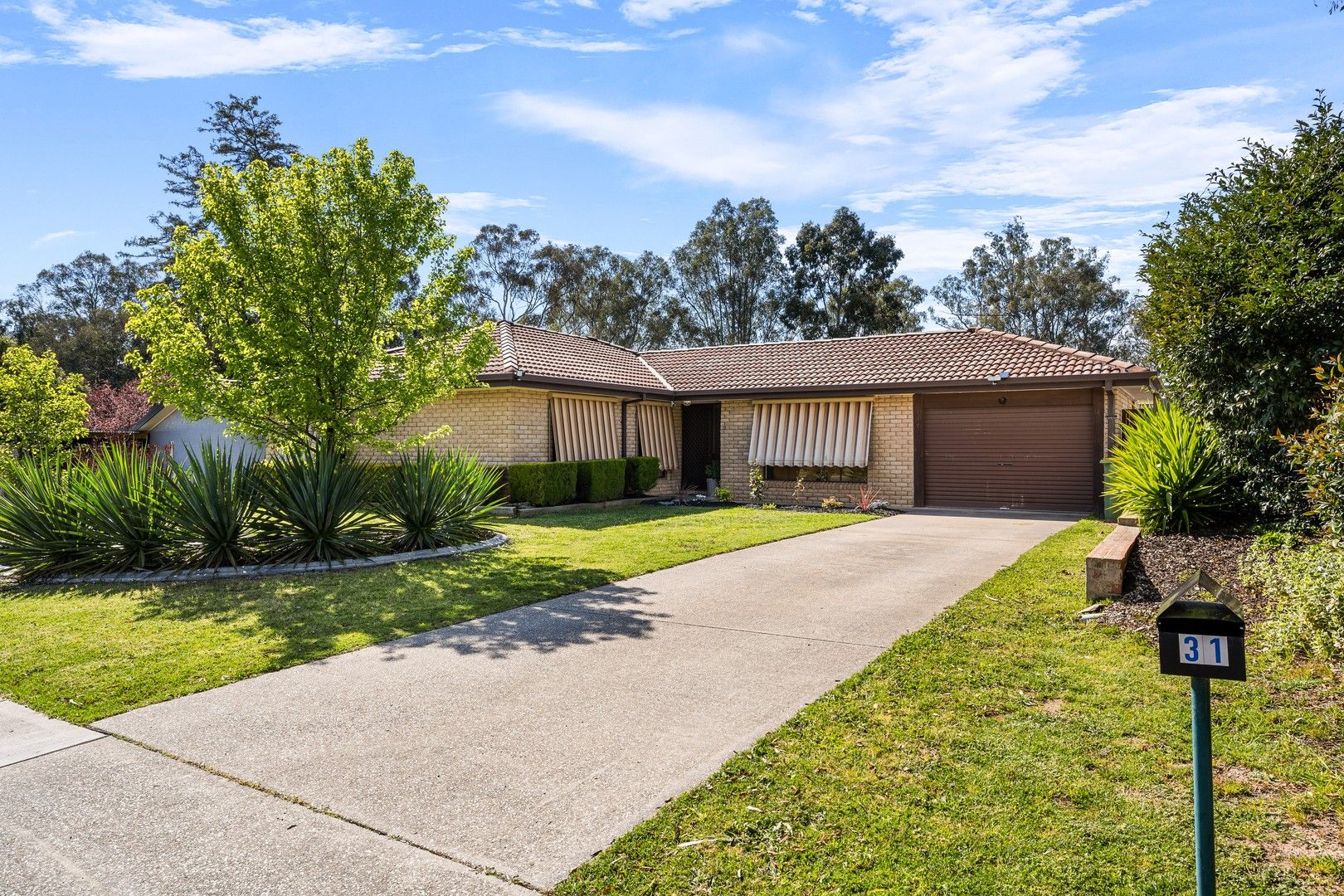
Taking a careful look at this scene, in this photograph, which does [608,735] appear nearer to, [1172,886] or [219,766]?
[219,766]

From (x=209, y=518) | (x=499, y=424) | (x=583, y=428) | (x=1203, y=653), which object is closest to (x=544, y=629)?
(x=1203, y=653)

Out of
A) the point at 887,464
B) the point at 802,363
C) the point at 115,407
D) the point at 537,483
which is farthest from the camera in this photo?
the point at 115,407

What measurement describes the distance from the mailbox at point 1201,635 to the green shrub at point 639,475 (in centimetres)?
1653

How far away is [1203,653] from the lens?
2.35 meters

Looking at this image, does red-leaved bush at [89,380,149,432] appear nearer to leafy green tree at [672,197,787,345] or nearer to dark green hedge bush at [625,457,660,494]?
dark green hedge bush at [625,457,660,494]

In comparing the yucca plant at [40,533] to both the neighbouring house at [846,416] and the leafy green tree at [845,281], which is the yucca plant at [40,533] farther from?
the leafy green tree at [845,281]

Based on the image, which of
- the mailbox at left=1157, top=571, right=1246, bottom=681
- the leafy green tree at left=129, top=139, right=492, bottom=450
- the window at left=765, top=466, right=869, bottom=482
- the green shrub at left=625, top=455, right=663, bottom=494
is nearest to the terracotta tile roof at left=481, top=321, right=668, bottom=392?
the green shrub at left=625, top=455, right=663, bottom=494

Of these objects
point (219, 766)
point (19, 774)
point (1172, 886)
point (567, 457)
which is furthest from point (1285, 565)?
point (567, 457)

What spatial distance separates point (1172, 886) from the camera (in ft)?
8.84

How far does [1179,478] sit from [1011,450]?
329 inches

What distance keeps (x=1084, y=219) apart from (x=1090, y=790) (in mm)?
35383

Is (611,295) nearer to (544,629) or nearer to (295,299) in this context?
(295,299)

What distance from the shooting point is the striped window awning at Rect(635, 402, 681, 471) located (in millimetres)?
20484

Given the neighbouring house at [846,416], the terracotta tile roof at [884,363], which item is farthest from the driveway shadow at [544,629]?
the terracotta tile roof at [884,363]
